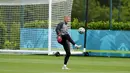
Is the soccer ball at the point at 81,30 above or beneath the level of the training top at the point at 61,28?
beneath

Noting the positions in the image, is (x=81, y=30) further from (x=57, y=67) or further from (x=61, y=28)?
(x=61, y=28)

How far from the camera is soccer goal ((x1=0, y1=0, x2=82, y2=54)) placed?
28.1 m

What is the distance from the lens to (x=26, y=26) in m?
29.2

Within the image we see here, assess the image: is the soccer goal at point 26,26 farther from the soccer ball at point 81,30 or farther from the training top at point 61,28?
the training top at point 61,28

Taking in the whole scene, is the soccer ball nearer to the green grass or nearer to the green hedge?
the green hedge

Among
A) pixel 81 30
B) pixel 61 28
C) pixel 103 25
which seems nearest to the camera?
pixel 61 28

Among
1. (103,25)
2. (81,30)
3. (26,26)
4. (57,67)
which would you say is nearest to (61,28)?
(57,67)

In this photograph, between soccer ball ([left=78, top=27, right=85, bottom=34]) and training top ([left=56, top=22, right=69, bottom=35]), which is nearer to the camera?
training top ([left=56, top=22, right=69, bottom=35])

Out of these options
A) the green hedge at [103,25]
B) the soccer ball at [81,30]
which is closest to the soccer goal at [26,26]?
the soccer ball at [81,30]

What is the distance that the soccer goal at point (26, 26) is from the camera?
2811 centimetres

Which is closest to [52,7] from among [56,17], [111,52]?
[56,17]

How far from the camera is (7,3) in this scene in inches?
1099

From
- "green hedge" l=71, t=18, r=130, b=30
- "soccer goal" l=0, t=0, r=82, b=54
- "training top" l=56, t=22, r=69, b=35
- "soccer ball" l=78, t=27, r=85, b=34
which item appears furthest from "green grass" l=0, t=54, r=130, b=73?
"green hedge" l=71, t=18, r=130, b=30

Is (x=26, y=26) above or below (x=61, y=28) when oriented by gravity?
below
